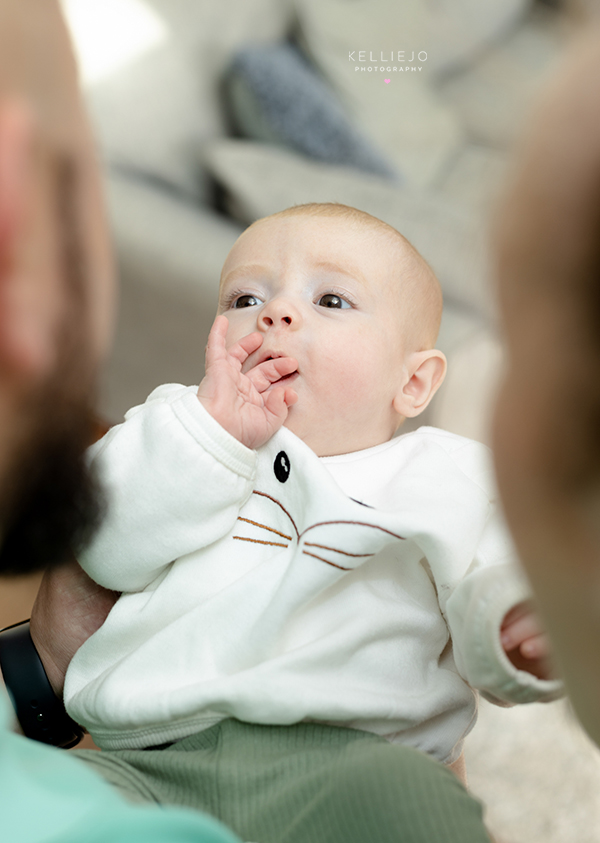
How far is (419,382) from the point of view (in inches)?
30.0

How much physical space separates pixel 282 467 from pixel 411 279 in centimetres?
27

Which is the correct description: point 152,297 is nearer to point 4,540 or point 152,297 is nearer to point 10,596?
point 10,596

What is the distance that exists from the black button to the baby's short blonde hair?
21cm

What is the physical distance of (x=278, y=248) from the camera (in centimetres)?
72

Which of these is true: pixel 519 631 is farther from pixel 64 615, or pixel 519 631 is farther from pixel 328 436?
pixel 64 615

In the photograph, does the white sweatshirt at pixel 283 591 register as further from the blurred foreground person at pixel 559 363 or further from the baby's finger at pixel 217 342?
the blurred foreground person at pixel 559 363

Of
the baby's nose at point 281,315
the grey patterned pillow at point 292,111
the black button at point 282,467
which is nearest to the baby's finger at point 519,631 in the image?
the black button at point 282,467

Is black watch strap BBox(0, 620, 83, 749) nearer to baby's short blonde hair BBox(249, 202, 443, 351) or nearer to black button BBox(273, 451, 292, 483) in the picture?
black button BBox(273, 451, 292, 483)

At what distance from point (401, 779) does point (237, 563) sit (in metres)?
0.24

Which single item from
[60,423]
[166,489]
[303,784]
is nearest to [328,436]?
[166,489]

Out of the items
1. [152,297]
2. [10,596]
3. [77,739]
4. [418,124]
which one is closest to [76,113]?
[77,739]

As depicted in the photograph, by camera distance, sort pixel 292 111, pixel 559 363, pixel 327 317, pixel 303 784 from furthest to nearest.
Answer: pixel 292 111
pixel 327 317
pixel 303 784
pixel 559 363

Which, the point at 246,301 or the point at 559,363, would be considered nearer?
the point at 559,363

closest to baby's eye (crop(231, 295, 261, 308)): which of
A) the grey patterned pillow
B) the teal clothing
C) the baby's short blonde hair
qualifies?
the baby's short blonde hair
